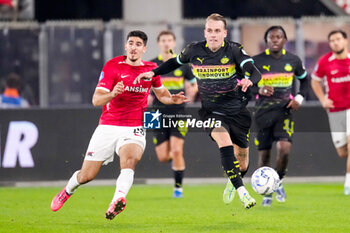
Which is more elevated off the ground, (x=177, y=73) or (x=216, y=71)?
(x=216, y=71)

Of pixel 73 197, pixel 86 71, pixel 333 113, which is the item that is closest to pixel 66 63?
pixel 86 71

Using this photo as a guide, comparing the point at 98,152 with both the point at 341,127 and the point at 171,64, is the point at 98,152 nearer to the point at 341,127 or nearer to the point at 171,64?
the point at 171,64

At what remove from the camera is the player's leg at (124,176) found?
9430mm

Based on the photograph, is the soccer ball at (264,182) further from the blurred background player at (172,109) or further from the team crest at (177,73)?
the team crest at (177,73)

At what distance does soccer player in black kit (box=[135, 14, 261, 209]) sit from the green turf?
686 millimetres

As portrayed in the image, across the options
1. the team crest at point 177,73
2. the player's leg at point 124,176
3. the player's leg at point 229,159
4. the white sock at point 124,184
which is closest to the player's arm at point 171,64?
the player's leg at point 124,176

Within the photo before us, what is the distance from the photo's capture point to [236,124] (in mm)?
10953

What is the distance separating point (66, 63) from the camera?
57.5ft

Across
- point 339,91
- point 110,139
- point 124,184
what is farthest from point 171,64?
point 339,91

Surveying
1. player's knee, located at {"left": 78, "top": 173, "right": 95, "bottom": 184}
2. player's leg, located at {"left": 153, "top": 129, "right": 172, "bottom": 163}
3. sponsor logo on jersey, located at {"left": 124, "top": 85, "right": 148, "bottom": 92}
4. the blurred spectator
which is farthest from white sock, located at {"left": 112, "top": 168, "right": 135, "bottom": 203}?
the blurred spectator

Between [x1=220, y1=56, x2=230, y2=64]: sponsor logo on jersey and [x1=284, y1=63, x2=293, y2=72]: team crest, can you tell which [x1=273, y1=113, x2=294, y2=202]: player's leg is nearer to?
[x1=284, y1=63, x2=293, y2=72]: team crest

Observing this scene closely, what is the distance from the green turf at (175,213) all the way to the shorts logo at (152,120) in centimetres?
115

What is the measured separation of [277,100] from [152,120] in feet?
8.17

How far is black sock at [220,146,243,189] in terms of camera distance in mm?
10219
